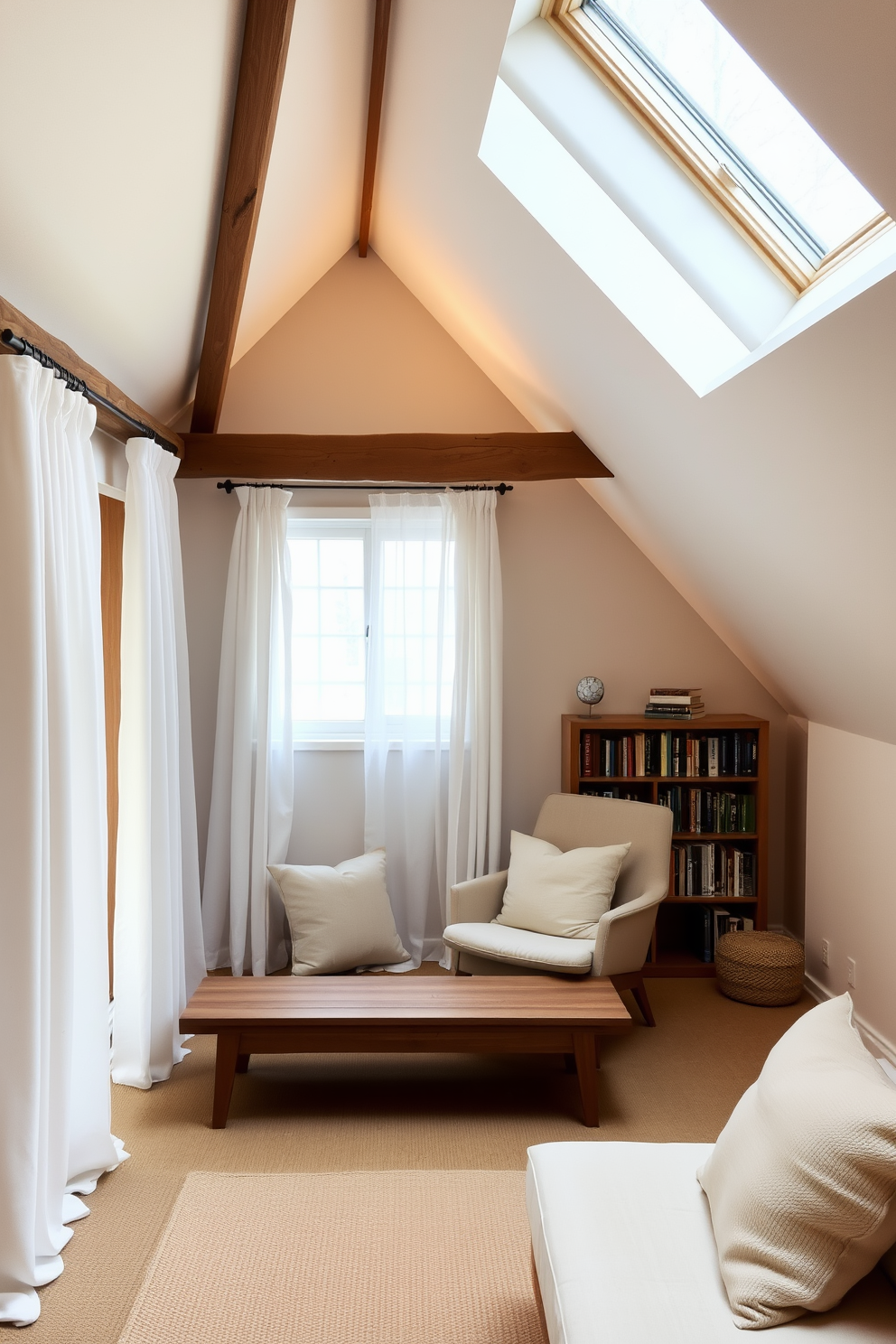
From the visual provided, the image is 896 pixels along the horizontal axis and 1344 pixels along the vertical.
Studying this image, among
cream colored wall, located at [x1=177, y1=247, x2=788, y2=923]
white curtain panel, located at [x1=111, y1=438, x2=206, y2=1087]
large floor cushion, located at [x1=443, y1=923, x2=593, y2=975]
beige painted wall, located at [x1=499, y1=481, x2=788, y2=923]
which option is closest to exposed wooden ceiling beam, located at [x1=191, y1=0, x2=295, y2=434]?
white curtain panel, located at [x1=111, y1=438, x2=206, y2=1087]

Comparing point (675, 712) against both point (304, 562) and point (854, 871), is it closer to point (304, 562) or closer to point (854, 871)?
point (854, 871)

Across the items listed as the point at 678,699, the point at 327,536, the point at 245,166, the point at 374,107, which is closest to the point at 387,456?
the point at 327,536

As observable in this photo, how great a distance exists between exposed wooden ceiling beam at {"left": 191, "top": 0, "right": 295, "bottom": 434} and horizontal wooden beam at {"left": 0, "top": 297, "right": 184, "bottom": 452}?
1.50 feet

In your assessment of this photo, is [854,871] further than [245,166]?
Yes

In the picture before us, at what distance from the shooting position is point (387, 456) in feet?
14.3

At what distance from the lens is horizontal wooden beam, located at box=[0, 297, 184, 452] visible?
2426mm

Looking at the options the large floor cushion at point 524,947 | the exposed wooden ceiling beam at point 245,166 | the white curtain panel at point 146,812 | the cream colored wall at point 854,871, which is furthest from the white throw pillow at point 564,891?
the exposed wooden ceiling beam at point 245,166

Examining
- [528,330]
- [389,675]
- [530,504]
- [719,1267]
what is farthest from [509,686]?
[719,1267]

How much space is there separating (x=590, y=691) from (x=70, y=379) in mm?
2694

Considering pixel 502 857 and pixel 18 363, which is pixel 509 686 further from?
pixel 18 363

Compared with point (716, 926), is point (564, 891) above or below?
above

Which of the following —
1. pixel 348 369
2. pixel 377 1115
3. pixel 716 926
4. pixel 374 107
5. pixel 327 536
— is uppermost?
pixel 374 107

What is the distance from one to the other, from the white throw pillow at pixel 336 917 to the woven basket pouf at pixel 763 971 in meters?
1.48

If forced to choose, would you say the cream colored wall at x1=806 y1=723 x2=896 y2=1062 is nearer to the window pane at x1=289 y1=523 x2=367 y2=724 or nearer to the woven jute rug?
the woven jute rug
